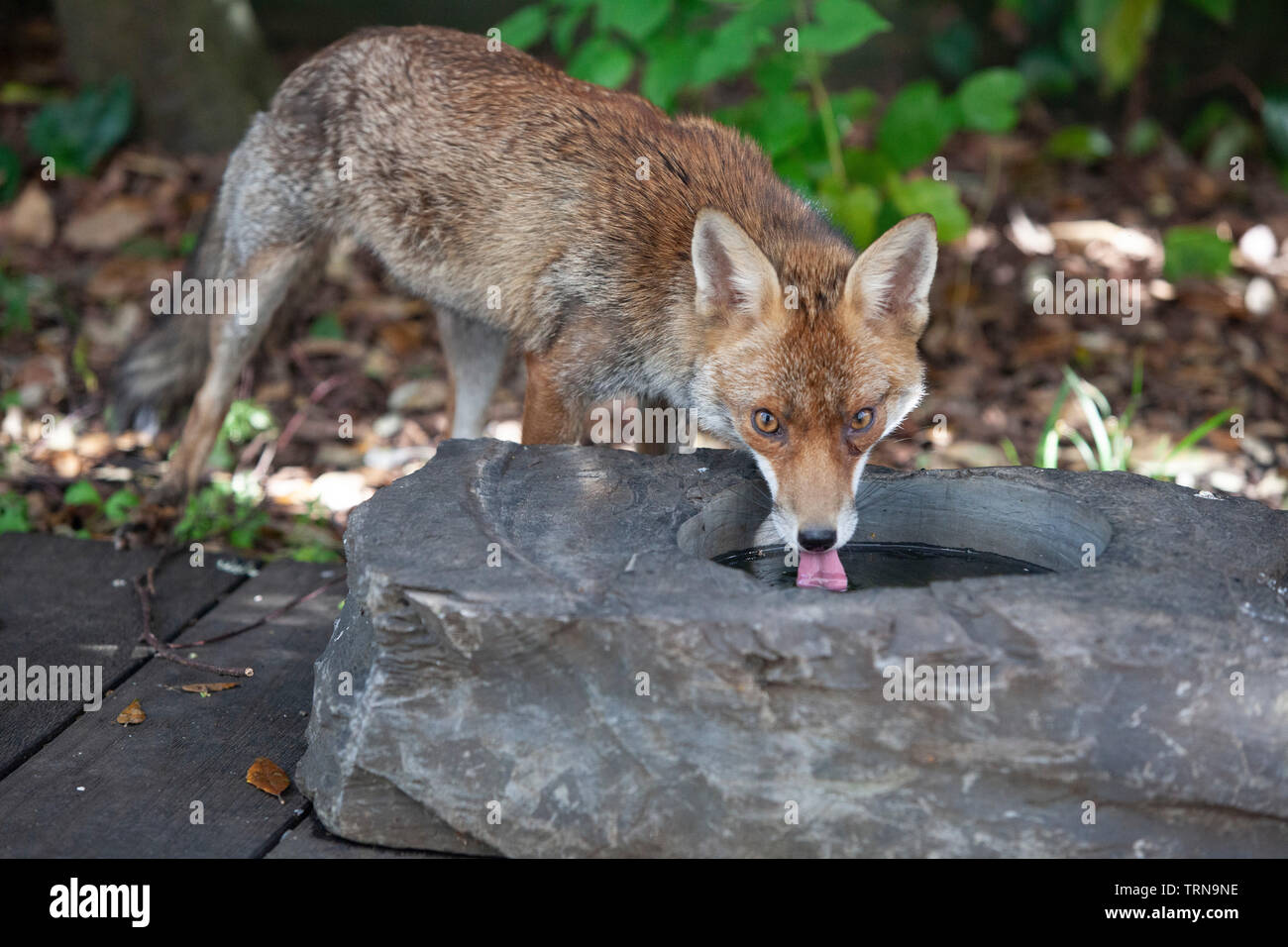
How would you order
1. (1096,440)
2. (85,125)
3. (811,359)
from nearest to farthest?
(811,359) < (1096,440) < (85,125)

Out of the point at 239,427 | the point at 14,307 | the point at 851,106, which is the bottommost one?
the point at 239,427

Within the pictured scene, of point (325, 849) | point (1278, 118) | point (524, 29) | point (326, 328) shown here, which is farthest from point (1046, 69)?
point (325, 849)

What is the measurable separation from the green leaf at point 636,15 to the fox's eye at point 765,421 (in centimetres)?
210

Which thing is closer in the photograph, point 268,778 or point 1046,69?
point 268,778

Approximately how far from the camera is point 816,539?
3.58 meters

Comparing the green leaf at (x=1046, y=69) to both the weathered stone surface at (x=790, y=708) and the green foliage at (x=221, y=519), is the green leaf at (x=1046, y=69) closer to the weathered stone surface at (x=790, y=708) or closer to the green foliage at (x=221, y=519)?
the green foliage at (x=221, y=519)

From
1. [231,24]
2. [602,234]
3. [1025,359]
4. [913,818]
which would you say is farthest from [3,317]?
[913,818]

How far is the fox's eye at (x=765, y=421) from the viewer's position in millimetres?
3881

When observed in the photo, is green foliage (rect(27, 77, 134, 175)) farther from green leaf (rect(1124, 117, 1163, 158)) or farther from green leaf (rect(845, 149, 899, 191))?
green leaf (rect(1124, 117, 1163, 158))

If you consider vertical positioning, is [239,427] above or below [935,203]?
below

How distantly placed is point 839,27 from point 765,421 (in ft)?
7.38

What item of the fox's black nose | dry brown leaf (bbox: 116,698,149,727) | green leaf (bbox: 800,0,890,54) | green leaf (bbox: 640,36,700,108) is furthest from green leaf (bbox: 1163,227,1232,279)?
dry brown leaf (bbox: 116,698,149,727)

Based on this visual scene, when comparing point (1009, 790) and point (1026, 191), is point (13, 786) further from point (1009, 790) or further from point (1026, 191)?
point (1026, 191)

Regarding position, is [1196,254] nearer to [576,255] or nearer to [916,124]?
[916,124]
